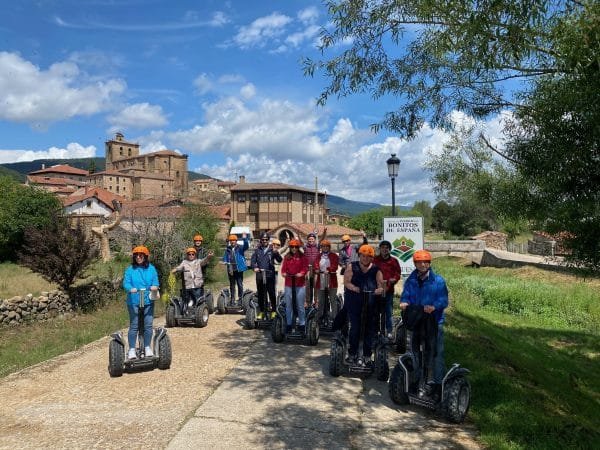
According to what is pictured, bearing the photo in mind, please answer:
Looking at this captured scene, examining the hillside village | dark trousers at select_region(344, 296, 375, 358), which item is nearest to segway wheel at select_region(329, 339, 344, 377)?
dark trousers at select_region(344, 296, 375, 358)

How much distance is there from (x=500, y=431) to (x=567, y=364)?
21.8 ft

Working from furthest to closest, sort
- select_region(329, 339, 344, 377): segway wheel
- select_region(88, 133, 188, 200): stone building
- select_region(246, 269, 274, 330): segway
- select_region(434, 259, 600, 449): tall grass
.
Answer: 1. select_region(88, 133, 188, 200): stone building
2. select_region(246, 269, 274, 330): segway
3. select_region(329, 339, 344, 377): segway wheel
4. select_region(434, 259, 600, 449): tall grass

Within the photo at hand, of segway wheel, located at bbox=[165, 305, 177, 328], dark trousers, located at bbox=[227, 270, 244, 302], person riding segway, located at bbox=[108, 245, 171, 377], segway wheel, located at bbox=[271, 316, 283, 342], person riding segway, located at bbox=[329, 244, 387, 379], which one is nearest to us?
person riding segway, located at bbox=[329, 244, 387, 379]

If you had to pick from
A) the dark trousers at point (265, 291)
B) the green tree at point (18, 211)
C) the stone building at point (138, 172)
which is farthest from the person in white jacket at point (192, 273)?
the stone building at point (138, 172)

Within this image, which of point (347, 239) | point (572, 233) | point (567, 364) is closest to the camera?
point (572, 233)

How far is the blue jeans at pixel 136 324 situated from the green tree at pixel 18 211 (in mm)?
29330

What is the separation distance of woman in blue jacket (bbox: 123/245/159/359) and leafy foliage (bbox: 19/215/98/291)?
813cm

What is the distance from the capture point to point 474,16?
175 inches

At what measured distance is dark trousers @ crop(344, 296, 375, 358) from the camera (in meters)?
6.30

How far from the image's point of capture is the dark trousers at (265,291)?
9.55 meters

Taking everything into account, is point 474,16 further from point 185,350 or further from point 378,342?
point 185,350

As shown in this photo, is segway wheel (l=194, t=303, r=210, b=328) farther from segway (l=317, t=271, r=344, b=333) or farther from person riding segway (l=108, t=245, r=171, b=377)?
person riding segway (l=108, t=245, r=171, b=377)

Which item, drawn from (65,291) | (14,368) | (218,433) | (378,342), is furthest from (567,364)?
(65,291)

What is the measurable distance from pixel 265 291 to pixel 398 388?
466cm
